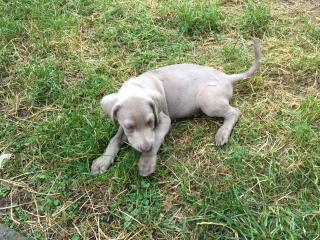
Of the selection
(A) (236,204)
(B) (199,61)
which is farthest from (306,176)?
(B) (199,61)

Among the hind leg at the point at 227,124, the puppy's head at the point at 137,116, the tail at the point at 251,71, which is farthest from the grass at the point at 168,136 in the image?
the puppy's head at the point at 137,116

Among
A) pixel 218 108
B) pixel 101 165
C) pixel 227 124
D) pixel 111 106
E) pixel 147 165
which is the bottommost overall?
pixel 101 165

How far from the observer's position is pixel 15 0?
6.82 metres

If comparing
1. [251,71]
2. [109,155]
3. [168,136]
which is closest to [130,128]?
[109,155]

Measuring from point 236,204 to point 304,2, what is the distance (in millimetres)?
3663

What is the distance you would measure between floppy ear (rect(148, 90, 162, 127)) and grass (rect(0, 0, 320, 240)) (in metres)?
0.38

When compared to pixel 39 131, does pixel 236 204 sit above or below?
above

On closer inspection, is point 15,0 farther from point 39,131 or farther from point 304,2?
point 304,2

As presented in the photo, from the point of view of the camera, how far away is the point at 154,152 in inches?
180

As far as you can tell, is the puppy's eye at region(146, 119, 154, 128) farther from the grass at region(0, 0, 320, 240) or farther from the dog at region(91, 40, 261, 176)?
the grass at region(0, 0, 320, 240)

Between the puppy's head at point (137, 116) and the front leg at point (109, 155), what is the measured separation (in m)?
0.26

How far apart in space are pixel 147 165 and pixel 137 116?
453 mm

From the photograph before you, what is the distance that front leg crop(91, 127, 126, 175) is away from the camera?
4.57m

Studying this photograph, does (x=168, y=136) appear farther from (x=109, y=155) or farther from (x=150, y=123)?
(x=109, y=155)
